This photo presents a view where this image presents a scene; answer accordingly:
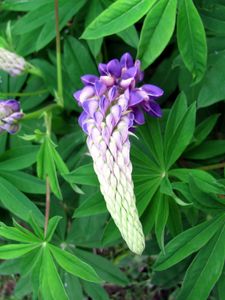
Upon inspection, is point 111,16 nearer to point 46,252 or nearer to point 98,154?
point 98,154

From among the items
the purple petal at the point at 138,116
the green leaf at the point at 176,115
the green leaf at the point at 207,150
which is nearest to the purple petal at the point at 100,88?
the purple petal at the point at 138,116

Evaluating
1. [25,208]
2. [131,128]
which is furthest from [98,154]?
[25,208]

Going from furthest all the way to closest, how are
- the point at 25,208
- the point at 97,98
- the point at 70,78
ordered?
the point at 70,78, the point at 25,208, the point at 97,98

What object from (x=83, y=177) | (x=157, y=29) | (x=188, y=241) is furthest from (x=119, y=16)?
(x=188, y=241)

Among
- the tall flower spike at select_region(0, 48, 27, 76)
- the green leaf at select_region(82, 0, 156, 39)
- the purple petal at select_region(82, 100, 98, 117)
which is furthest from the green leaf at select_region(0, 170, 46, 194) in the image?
the green leaf at select_region(82, 0, 156, 39)

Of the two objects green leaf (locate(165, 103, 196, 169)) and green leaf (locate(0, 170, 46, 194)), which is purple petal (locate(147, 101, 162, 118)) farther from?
green leaf (locate(0, 170, 46, 194))

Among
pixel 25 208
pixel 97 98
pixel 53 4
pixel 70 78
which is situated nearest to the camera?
pixel 97 98
